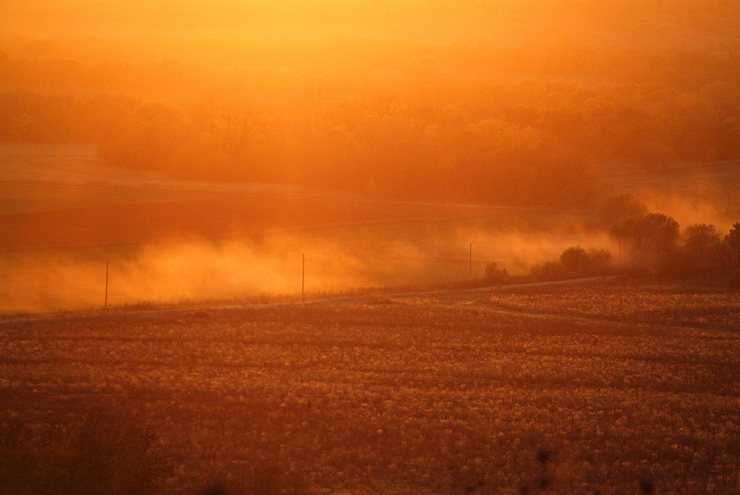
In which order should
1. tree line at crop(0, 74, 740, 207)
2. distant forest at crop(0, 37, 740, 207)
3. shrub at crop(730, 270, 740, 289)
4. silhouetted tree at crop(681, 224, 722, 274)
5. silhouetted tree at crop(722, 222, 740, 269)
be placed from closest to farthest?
shrub at crop(730, 270, 740, 289), silhouetted tree at crop(722, 222, 740, 269), silhouetted tree at crop(681, 224, 722, 274), tree line at crop(0, 74, 740, 207), distant forest at crop(0, 37, 740, 207)

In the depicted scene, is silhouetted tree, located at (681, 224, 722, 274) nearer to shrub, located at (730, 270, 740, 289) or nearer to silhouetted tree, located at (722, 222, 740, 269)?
silhouetted tree, located at (722, 222, 740, 269)

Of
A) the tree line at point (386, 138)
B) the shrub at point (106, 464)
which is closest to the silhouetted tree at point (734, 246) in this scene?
the tree line at point (386, 138)

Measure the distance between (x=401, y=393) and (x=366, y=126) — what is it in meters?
43.8

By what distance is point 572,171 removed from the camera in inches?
1916

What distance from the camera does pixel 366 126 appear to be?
53812mm

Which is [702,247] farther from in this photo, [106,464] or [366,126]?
[366,126]

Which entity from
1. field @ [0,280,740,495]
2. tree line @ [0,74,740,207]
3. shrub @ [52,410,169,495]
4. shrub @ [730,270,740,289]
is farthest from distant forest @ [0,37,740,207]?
shrub @ [52,410,169,495]

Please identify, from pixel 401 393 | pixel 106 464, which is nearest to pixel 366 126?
pixel 401 393

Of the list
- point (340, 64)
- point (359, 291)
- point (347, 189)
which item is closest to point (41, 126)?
point (347, 189)

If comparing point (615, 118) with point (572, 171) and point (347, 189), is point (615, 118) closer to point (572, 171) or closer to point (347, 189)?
point (572, 171)

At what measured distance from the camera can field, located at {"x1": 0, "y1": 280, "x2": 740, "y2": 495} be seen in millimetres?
8391

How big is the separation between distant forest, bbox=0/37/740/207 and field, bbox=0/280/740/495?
28.3m

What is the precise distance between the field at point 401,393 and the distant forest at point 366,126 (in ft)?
92.7

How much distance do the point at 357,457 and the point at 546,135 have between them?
5337cm
